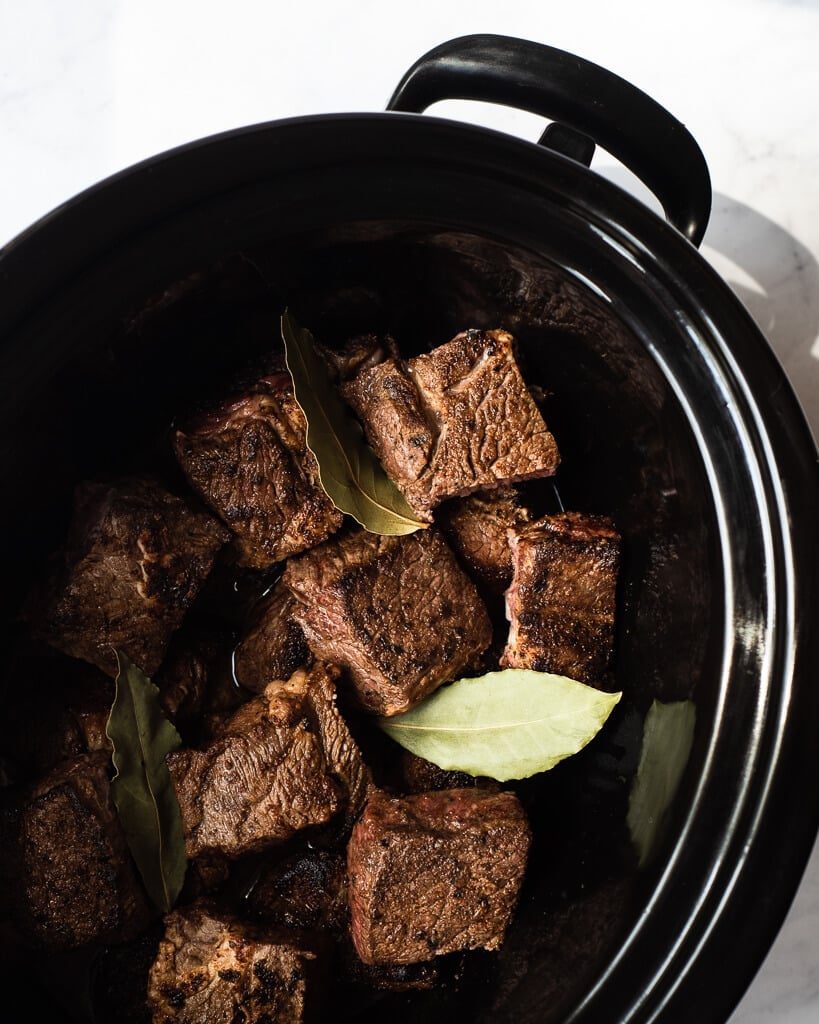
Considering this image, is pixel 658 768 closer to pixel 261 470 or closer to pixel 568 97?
pixel 261 470

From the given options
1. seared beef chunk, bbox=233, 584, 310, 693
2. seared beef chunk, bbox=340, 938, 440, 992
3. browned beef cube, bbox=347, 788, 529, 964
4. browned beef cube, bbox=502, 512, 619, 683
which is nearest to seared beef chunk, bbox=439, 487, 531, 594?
browned beef cube, bbox=502, 512, 619, 683

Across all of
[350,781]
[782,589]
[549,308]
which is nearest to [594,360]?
[549,308]

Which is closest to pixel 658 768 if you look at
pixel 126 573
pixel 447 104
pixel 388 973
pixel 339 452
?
pixel 388 973

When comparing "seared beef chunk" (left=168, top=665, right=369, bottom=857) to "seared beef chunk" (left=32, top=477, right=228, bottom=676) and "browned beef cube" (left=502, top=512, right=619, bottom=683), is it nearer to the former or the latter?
"seared beef chunk" (left=32, top=477, right=228, bottom=676)

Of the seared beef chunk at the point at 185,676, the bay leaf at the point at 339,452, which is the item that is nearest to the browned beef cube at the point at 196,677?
the seared beef chunk at the point at 185,676

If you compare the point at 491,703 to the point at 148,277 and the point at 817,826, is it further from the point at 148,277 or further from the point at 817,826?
the point at 148,277
